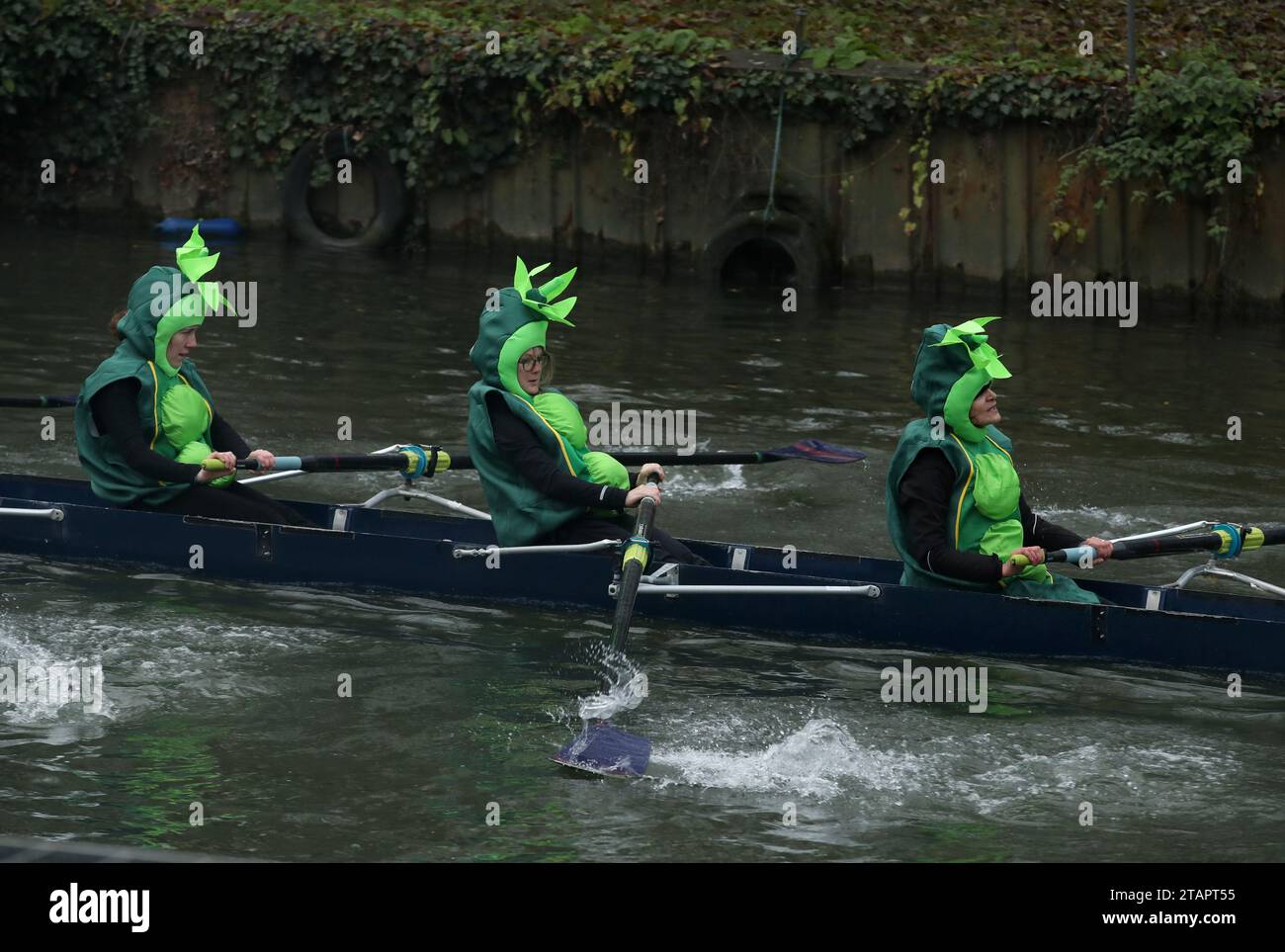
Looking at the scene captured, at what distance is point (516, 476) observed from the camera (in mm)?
9734

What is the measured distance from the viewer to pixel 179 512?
10.5 meters

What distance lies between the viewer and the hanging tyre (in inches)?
805

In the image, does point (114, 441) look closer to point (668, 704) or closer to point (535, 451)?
point (535, 451)

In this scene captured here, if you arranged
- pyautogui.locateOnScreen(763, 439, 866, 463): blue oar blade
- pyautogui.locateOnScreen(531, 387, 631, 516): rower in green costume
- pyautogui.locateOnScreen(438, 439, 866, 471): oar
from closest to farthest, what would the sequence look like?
pyautogui.locateOnScreen(531, 387, 631, 516): rower in green costume, pyautogui.locateOnScreen(438, 439, 866, 471): oar, pyautogui.locateOnScreen(763, 439, 866, 463): blue oar blade

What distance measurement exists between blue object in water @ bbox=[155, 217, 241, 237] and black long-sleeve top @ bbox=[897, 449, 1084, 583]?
13.5 m

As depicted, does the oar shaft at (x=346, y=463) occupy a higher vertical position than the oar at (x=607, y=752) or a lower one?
higher

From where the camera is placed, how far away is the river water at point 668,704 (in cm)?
742

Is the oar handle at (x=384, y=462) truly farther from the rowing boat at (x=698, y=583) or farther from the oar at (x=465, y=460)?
the rowing boat at (x=698, y=583)

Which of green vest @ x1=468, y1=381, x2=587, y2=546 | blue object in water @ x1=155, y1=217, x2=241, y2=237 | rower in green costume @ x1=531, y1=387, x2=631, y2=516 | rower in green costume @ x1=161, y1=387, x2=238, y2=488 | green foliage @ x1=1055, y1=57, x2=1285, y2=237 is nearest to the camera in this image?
green vest @ x1=468, y1=381, x2=587, y2=546

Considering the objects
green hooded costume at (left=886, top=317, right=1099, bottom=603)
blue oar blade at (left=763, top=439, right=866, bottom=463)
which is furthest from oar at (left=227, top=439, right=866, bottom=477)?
green hooded costume at (left=886, top=317, right=1099, bottom=603)

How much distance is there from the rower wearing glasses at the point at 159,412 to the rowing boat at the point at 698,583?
0.21 metres

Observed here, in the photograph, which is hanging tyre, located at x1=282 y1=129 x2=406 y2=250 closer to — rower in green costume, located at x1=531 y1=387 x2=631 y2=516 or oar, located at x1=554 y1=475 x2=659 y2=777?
rower in green costume, located at x1=531 y1=387 x2=631 y2=516

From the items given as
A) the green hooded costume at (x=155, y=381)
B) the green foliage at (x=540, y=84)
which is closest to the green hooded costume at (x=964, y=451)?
the green hooded costume at (x=155, y=381)
